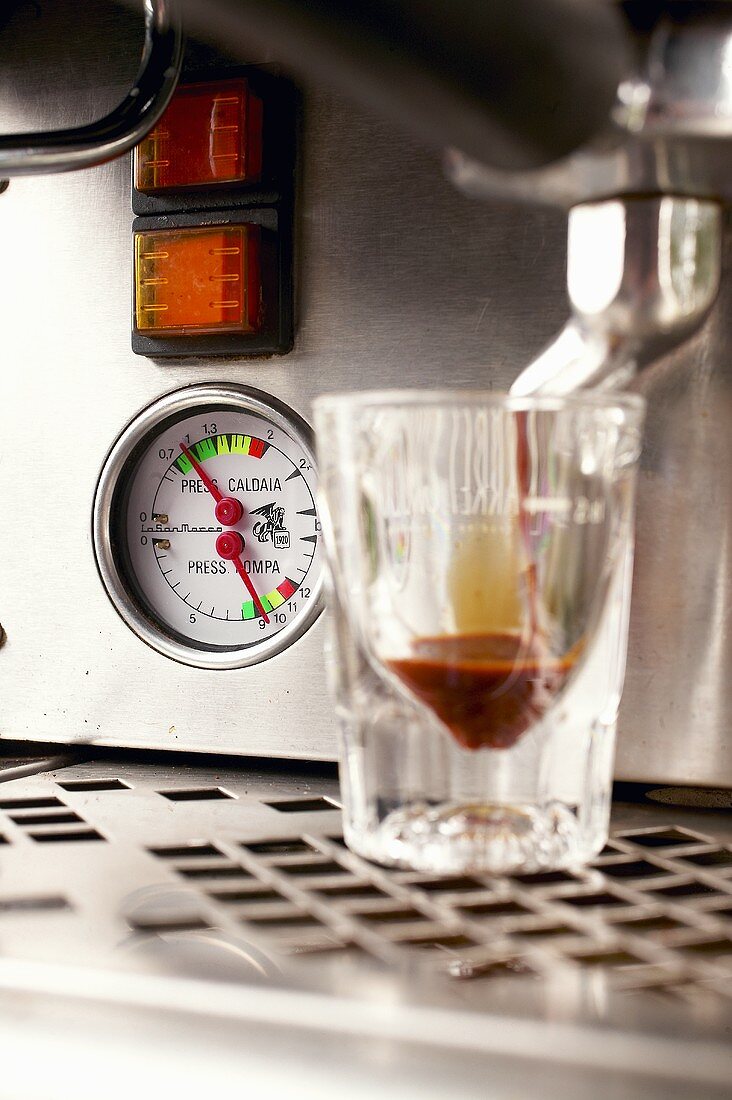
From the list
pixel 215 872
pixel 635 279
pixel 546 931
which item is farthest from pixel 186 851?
pixel 635 279

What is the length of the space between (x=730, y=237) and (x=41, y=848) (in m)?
0.33

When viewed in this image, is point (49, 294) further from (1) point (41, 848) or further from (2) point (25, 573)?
(1) point (41, 848)

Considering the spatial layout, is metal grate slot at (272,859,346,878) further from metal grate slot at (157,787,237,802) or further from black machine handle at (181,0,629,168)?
black machine handle at (181,0,629,168)

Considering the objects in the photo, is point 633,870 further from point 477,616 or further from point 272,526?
point 272,526

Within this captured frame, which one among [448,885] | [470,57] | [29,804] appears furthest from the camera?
[29,804]

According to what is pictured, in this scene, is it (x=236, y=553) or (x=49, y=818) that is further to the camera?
(x=236, y=553)

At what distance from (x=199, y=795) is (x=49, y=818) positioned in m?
0.07

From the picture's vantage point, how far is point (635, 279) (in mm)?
396

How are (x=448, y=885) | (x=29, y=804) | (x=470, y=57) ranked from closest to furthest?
(x=470, y=57) → (x=448, y=885) → (x=29, y=804)

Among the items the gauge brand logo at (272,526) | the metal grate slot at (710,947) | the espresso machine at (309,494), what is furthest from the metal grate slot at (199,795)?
the metal grate slot at (710,947)

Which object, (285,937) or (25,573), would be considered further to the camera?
(25,573)

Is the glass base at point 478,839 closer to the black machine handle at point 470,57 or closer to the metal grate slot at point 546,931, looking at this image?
the metal grate slot at point 546,931

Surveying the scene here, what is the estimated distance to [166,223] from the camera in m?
0.54

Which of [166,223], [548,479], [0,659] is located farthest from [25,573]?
[548,479]
